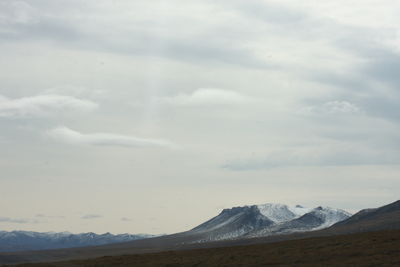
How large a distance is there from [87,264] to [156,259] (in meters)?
10.7

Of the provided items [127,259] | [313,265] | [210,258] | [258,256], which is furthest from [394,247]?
[127,259]

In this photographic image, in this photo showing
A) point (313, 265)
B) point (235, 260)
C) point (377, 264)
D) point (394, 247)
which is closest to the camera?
point (377, 264)

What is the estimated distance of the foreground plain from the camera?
64250 millimetres

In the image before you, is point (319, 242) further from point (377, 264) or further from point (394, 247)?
point (377, 264)

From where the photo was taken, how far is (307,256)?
73188 mm

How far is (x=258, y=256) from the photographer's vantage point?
264ft

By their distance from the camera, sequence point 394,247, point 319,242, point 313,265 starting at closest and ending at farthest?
1. point 313,265
2. point 394,247
3. point 319,242

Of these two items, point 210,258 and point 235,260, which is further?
point 210,258

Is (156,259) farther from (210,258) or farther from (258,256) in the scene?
(258,256)

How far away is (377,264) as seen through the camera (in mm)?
58500

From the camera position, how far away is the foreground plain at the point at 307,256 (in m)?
64.2

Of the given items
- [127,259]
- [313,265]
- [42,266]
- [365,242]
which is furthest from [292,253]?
[42,266]

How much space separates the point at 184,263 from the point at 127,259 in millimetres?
16862

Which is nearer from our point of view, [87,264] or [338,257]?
[338,257]
